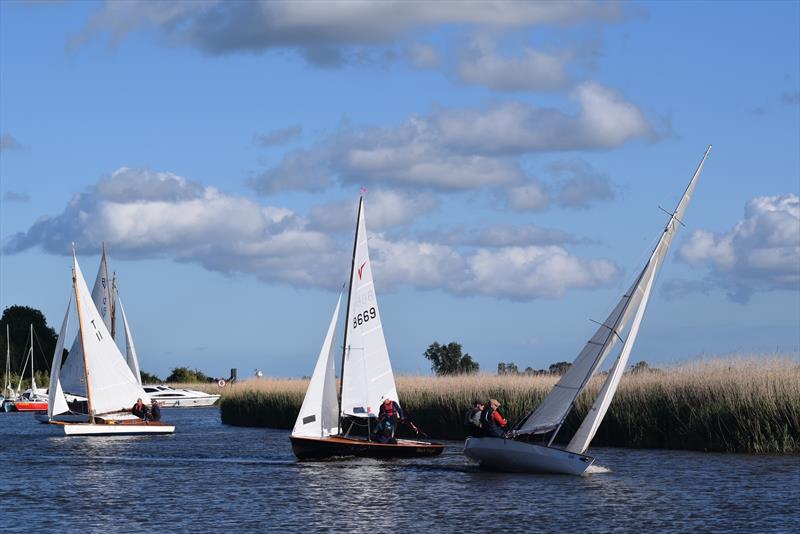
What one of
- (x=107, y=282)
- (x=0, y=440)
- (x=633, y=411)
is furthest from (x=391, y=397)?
(x=107, y=282)

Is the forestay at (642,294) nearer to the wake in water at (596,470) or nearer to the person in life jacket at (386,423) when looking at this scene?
the wake in water at (596,470)

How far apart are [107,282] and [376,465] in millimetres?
→ 35897

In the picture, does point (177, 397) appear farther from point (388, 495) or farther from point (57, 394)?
point (388, 495)

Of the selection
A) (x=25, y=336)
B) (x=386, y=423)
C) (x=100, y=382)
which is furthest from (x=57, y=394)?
(x=25, y=336)

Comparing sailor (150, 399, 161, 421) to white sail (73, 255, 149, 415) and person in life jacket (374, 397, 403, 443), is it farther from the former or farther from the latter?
person in life jacket (374, 397, 403, 443)

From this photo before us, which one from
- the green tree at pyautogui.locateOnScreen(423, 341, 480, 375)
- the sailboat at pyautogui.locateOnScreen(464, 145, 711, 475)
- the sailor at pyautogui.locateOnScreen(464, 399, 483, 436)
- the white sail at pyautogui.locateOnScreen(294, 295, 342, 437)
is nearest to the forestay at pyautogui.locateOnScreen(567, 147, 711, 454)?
the sailboat at pyautogui.locateOnScreen(464, 145, 711, 475)

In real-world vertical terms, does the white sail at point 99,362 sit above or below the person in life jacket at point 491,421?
above

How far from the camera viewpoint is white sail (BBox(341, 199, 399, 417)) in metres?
39.9

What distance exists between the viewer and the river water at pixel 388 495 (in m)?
24.9

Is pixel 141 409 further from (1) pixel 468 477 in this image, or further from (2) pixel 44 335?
(2) pixel 44 335

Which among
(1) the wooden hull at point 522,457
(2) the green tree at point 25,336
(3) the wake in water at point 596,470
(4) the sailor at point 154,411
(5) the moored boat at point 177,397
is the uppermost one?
(2) the green tree at point 25,336

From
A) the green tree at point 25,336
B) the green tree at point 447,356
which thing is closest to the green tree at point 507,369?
the green tree at point 447,356

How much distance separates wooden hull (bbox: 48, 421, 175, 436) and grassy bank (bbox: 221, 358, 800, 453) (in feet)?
35.6

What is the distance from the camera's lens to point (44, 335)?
130 m
